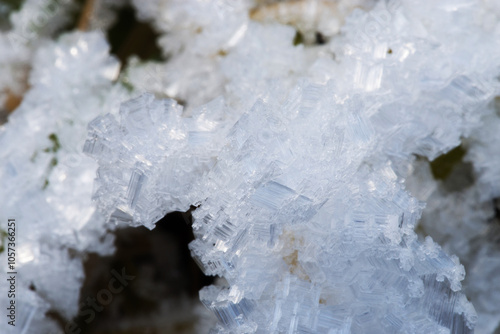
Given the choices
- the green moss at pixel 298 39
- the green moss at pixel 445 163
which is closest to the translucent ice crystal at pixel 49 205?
the green moss at pixel 298 39

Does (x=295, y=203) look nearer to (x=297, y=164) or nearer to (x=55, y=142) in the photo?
(x=297, y=164)

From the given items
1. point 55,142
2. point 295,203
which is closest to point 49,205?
point 55,142

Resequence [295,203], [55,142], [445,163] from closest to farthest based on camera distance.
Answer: [295,203] → [445,163] → [55,142]

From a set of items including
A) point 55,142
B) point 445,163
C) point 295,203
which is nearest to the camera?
point 295,203

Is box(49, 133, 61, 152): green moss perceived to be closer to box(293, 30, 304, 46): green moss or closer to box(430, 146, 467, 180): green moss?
box(293, 30, 304, 46): green moss

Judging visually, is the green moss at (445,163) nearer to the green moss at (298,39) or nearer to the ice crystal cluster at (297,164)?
the ice crystal cluster at (297,164)

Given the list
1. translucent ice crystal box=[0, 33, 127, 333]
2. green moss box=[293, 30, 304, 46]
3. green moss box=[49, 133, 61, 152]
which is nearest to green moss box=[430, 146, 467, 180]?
green moss box=[293, 30, 304, 46]

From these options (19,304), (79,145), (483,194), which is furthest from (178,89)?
(483,194)
